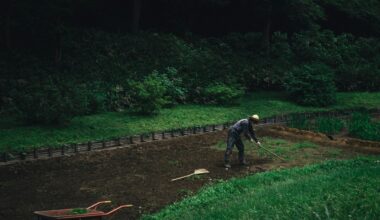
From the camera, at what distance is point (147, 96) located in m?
27.7

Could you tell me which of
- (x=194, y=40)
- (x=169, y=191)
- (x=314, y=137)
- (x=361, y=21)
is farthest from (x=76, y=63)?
(x=361, y=21)

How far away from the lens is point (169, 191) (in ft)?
53.6

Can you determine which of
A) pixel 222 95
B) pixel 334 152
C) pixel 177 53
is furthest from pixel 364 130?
pixel 177 53

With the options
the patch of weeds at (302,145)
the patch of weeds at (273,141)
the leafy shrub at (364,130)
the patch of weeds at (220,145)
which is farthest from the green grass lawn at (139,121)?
the leafy shrub at (364,130)

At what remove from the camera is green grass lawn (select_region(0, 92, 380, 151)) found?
22.8 meters

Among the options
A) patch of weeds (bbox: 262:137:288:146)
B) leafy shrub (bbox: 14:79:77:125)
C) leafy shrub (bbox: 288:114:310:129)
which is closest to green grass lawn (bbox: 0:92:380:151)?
leafy shrub (bbox: 14:79:77:125)

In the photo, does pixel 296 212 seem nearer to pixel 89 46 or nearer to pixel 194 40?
pixel 89 46

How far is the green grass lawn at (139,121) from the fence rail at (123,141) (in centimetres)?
89

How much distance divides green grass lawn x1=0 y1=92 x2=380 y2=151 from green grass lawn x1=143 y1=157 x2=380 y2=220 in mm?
9370

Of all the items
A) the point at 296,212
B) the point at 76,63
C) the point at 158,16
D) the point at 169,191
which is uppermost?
the point at 158,16

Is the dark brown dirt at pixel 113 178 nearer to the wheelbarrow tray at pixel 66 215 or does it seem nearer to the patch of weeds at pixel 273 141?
the wheelbarrow tray at pixel 66 215

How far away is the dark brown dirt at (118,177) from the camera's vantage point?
15258 mm

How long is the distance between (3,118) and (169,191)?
12137 millimetres

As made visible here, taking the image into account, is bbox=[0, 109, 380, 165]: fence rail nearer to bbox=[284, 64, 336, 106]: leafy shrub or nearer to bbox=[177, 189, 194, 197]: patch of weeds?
bbox=[284, 64, 336, 106]: leafy shrub
